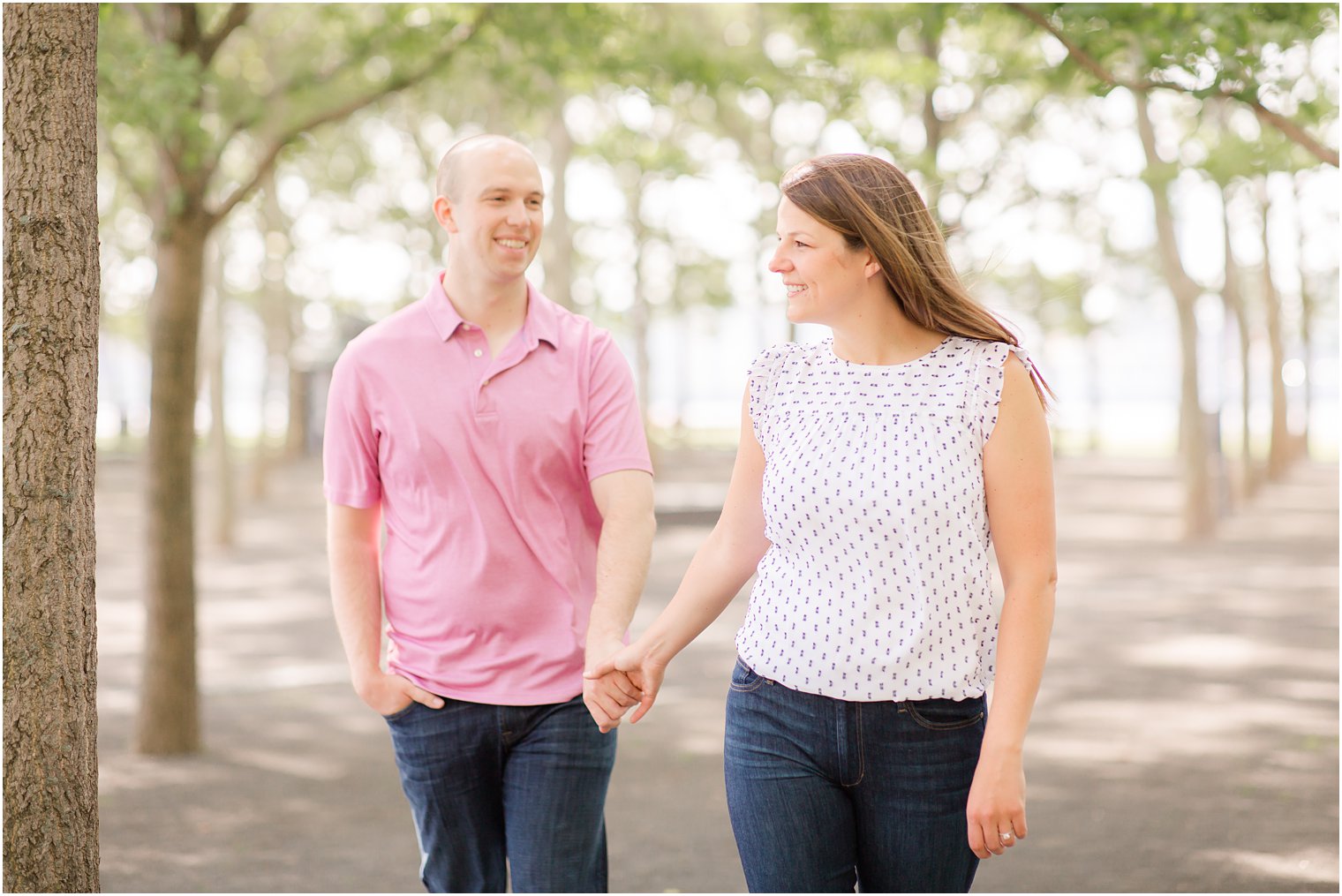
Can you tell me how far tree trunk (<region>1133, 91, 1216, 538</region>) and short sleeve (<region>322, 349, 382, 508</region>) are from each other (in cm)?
1517

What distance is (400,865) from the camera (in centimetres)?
624

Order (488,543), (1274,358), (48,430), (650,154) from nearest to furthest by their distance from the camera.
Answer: (48,430)
(488,543)
(650,154)
(1274,358)

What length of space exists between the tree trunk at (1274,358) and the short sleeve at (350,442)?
22.6 meters

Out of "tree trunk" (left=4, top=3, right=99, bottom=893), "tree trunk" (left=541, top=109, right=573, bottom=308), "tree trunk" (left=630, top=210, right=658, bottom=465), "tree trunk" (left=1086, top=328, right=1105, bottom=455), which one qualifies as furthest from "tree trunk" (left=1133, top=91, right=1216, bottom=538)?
"tree trunk" (left=1086, top=328, right=1105, bottom=455)

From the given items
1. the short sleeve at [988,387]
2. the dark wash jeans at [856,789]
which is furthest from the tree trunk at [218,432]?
the short sleeve at [988,387]

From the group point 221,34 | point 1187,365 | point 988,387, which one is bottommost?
point 988,387

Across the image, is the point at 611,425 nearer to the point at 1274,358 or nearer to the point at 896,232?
the point at 896,232

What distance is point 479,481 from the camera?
3.46 m

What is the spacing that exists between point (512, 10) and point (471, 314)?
4.96 m

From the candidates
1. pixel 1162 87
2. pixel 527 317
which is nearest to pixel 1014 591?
pixel 527 317

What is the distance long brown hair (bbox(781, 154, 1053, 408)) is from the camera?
2.80 meters

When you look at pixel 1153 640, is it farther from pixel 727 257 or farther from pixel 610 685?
pixel 727 257

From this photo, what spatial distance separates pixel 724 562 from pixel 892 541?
1.46ft

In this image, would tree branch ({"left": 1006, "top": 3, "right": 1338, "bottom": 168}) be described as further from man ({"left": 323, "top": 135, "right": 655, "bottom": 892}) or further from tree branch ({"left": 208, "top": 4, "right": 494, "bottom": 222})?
tree branch ({"left": 208, "top": 4, "right": 494, "bottom": 222})
